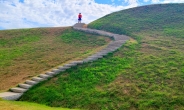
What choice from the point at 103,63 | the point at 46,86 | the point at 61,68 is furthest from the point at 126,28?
the point at 46,86

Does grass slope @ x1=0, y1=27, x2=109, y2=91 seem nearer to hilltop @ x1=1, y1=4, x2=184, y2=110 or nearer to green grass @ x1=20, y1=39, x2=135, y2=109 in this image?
green grass @ x1=20, y1=39, x2=135, y2=109

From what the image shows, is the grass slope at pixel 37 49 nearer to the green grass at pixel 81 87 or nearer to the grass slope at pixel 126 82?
the green grass at pixel 81 87

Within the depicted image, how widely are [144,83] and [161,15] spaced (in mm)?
21123

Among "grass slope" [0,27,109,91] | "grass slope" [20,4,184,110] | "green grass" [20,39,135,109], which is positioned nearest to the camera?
"grass slope" [20,4,184,110]

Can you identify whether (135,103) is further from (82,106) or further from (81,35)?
(81,35)

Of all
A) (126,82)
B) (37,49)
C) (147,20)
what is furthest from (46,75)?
(147,20)

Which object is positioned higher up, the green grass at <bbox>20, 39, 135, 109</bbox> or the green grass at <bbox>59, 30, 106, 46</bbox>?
the green grass at <bbox>59, 30, 106, 46</bbox>

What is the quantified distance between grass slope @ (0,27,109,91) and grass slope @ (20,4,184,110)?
7.26 ft

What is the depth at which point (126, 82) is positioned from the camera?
11.1 m

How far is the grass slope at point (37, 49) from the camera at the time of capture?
538 inches

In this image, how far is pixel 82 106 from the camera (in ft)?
31.1

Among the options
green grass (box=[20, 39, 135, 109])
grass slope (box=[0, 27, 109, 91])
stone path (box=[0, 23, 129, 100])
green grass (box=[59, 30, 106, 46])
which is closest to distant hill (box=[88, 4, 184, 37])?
green grass (box=[59, 30, 106, 46])

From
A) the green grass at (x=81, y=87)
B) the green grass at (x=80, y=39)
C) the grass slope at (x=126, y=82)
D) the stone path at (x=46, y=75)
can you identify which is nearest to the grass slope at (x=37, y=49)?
the green grass at (x=80, y=39)

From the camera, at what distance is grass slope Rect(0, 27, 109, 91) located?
13668 millimetres
